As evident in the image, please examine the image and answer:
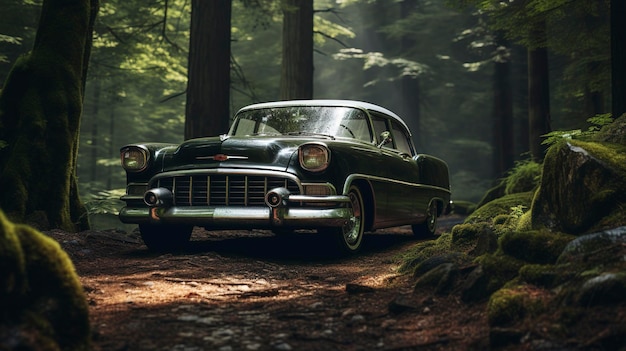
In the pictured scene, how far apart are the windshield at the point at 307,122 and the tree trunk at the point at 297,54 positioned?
5117 millimetres

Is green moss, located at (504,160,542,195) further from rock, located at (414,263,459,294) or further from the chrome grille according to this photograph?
rock, located at (414,263,459,294)

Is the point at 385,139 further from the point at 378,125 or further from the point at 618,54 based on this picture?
the point at 618,54

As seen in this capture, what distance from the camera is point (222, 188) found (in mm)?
6688

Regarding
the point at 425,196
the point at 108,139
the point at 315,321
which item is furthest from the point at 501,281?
the point at 108,139

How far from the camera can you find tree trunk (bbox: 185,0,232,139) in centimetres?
1123

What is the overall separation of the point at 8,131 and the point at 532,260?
19.9 ft

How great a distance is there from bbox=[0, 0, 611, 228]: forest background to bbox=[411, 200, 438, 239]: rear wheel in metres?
5.65

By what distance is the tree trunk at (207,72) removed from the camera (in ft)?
36.9

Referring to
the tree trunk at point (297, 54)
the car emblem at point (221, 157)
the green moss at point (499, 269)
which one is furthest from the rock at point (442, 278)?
the tree trunk at point (297, 54)

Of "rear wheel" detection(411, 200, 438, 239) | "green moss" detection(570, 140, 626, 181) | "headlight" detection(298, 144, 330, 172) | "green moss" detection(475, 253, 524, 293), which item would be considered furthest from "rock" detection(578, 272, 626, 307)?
"rear wheel" detection(411, 200, 438, 239)

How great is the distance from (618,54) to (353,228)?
373 centimetres

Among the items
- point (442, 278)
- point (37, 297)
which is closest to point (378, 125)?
point (442, 278)

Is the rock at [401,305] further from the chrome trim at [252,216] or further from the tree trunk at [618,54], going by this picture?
the tree trunk at [618,54]

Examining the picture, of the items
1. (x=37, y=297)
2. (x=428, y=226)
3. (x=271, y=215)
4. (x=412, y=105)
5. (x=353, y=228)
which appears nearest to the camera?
(x=37, y=297)
